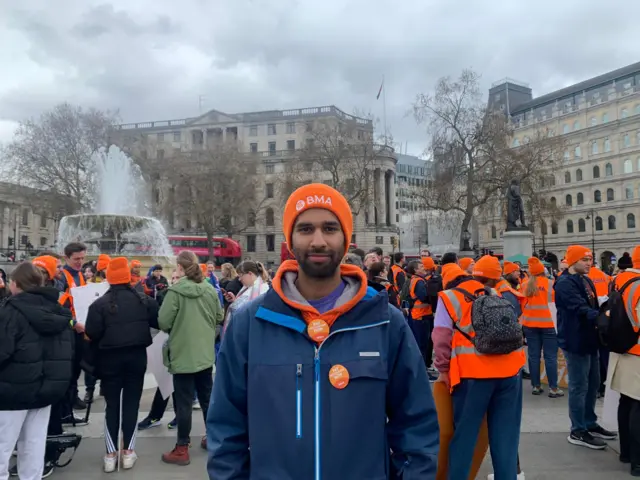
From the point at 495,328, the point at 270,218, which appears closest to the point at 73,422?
the point at 495,328

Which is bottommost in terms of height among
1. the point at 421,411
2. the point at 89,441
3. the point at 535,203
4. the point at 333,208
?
the point at 89,441

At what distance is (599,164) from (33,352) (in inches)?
2997

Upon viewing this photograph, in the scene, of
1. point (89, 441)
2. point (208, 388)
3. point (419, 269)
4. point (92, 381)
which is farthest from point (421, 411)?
point (419, 269)

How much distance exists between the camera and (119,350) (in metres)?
4.84

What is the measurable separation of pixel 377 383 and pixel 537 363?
6.77 m

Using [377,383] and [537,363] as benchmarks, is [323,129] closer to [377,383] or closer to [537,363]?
[537,363]

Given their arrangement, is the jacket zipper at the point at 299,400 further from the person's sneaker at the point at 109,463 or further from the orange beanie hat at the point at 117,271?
the person's sneaker at the point at 109,463

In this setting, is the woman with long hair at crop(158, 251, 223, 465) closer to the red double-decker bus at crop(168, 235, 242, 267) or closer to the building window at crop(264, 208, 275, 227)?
the red double-decker bus at crop(168, 235, 242, 267)

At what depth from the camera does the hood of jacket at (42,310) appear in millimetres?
4023

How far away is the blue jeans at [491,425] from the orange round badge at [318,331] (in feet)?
7.60

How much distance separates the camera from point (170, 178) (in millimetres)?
55656

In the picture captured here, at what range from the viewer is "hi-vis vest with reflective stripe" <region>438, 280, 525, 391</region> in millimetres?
3781

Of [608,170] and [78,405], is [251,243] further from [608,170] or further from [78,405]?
[78,405]

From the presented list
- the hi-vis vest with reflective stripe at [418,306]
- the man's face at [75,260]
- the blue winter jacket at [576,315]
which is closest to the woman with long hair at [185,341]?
the man's face at [75,260]
